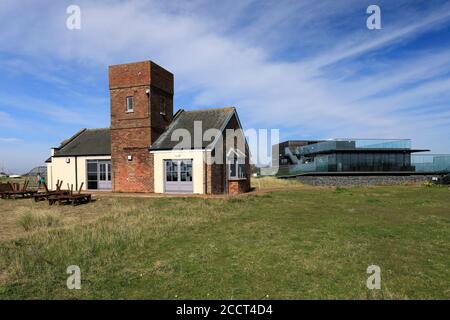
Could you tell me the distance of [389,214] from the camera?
487 inches

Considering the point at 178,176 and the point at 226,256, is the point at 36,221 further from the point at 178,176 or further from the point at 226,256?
the point at 178,176

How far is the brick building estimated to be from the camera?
66.8 ft

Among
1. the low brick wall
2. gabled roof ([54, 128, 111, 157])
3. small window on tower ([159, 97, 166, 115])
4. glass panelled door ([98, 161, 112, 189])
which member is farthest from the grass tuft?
the low brick wall

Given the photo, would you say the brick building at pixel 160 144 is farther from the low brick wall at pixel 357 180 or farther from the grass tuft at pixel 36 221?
the low brick wall at pixel 357 180

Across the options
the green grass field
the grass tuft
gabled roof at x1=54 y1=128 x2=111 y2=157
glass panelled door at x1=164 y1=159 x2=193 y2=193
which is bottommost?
the green grass field

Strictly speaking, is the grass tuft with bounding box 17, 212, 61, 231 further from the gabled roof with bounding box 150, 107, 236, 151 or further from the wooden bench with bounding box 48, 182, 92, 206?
the gabled roof with bounding box 150, 107, 236, 151

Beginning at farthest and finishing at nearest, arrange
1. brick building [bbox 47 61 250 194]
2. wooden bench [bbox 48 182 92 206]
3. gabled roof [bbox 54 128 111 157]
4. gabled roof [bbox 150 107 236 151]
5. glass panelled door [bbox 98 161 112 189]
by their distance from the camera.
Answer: gabled roof [bbox 54 128 111 157] → glass panelled door [bbox 98 161 112 189] → gabled roof [bbox 150 107 236 151] → brick building [bbox 47 61 250 194] → wooden bench [bbox 48 182 92 206]

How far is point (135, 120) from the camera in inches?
850

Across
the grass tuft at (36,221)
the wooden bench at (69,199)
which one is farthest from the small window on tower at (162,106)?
the grass tuft at (36,221)

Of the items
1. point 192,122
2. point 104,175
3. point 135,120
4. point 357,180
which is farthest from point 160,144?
point 357,180

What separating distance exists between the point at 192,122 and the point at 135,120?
4.01 metres

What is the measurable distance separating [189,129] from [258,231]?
553 inches

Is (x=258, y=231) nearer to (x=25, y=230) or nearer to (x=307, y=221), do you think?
(x=307, y=221)
